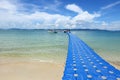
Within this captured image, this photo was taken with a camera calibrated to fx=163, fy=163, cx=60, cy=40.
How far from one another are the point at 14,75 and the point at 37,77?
1.69m

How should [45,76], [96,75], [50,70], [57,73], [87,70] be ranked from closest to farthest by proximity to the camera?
[96,75]
[87,70]
[45,76]
[57,73]
[50,70]

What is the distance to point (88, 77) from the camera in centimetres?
865

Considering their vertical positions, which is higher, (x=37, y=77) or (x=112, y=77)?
(x=112, y=77)

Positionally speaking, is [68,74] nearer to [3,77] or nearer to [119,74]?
[119,74]

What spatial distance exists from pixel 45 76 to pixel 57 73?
104 cm

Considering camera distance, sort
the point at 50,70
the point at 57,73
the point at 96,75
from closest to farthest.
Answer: the point at 96,75, the point at 57,73, the point at 50,70

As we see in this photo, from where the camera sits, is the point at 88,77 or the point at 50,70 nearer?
the point at 88,77

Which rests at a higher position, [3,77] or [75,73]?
[75,73]

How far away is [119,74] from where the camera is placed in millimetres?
9023

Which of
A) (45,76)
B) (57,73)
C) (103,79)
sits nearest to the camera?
(103,79)

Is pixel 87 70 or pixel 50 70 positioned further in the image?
pixel 50 70

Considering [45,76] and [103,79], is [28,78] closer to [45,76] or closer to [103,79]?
[45,76]

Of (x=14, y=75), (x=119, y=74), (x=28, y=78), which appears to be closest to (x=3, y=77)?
(x=14, y=75)

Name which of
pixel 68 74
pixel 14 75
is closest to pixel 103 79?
pixel 68 74
